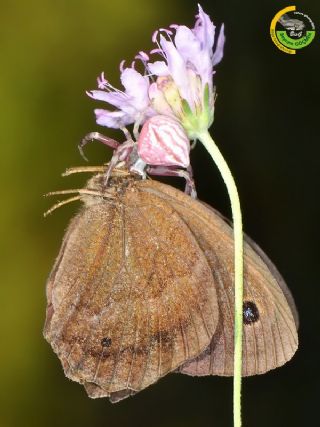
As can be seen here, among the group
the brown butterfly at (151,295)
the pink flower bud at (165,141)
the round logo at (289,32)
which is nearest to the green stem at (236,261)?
the pink flower bud at (165,141)

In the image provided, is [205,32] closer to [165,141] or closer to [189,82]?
[189,82]

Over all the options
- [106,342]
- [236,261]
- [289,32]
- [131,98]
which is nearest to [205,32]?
[131,98]

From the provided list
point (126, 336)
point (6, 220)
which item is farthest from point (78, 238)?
point (6, 220)

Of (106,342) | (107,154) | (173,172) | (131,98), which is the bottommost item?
(106,342)

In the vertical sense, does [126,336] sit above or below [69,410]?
above


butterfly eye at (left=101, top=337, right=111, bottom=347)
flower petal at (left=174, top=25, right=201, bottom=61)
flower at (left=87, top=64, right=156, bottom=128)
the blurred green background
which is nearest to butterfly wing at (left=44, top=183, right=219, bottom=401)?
butterfly eye at (left=101, top=337, right=111, bottom=347)

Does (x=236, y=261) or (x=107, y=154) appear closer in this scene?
(x=236, y=261)

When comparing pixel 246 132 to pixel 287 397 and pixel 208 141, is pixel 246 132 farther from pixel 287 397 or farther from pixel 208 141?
pixel 208 141
